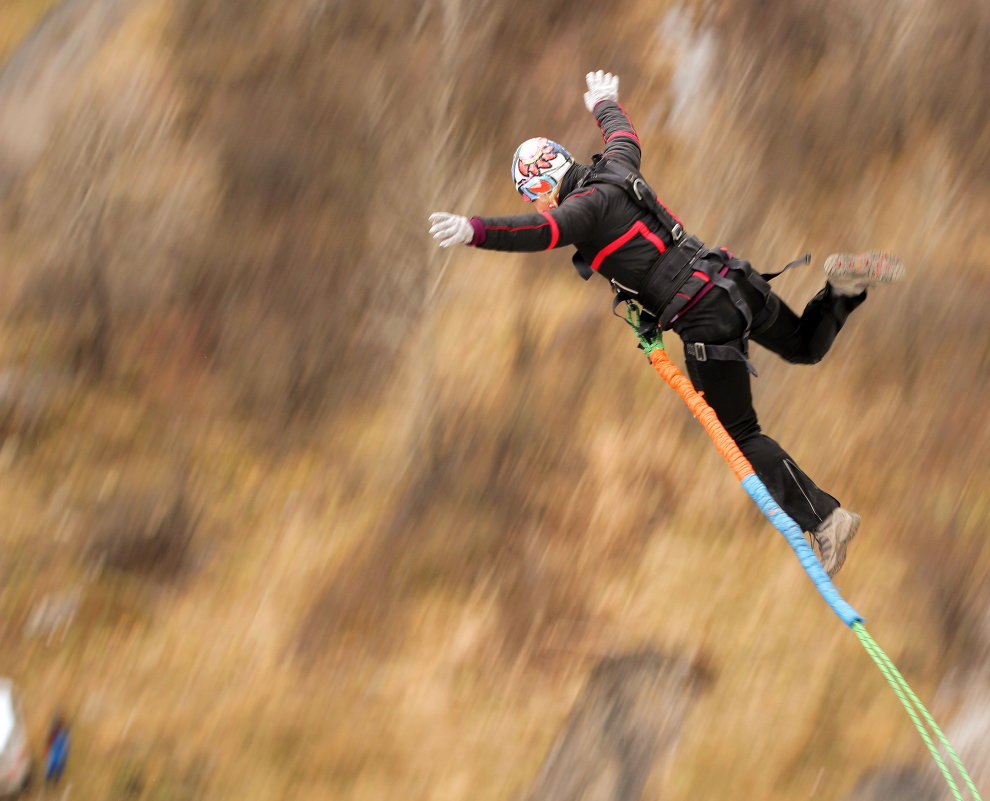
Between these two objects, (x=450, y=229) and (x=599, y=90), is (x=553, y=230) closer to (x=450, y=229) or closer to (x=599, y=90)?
(x=450, y=229)

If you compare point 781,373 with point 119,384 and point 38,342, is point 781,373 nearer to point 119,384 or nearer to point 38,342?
point 119,384

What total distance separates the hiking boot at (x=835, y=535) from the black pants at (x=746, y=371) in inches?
2.7

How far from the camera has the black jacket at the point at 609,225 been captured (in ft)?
15.9

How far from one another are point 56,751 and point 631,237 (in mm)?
6395

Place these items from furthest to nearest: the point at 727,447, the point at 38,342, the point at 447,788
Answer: the point at 38,342, the point at 447,788, the point at 727,447

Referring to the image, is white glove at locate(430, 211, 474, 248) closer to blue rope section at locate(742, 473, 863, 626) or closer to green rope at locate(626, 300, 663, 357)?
green rope at locate(626, 300, 663, 357)

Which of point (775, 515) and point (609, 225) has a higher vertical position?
point (609, 225)

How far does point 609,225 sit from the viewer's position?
17.1 ft

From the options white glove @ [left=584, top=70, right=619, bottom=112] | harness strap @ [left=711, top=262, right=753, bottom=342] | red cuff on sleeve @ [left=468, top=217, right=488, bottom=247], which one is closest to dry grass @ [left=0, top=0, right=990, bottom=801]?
white glove @ [left=584, top=70, right=619, bottom=112]

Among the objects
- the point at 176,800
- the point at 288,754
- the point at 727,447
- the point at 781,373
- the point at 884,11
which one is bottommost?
the point at 176,800

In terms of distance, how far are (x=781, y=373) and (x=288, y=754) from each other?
5.54m

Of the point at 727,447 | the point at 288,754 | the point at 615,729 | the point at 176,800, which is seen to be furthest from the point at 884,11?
the point at 176,800

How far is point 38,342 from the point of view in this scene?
770cm

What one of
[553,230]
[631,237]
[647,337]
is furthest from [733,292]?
[553,230]
